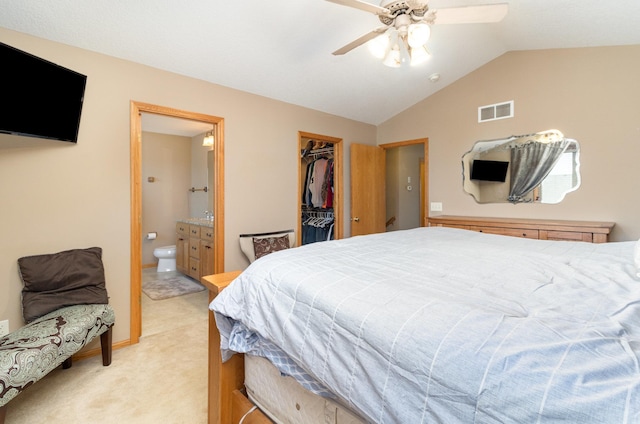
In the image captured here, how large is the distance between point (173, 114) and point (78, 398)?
7.20 ft

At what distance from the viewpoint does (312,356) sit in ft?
2.76

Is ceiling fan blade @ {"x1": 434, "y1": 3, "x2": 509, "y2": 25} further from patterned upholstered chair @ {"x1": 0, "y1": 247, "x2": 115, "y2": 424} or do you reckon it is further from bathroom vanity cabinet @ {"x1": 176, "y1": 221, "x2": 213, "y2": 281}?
bathroom vanity cabinet @ {"x1": 176, "y1": 221, "x2": 213, "y2": 281}

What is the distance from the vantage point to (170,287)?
3.91m

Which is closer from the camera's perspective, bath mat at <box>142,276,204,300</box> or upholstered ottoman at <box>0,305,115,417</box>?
upholstered ottoman at <box>0,305,115,417</box>

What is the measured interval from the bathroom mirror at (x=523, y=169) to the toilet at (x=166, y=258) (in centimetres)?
440

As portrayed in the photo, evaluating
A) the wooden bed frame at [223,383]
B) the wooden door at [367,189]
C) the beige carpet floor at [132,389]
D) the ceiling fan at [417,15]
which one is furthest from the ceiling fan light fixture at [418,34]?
the beige carpet floor at [132,389]

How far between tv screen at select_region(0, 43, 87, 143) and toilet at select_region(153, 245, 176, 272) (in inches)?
111

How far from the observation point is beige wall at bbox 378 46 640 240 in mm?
2703

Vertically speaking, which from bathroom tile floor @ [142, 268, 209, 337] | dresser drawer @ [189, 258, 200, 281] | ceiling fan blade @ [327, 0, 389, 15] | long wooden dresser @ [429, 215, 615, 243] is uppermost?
ceiling fan blade @ [327, 0, 389, 15]

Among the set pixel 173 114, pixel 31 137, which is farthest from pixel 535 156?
pixel 31 137

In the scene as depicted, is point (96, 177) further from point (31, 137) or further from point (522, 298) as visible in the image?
point (522, 298)

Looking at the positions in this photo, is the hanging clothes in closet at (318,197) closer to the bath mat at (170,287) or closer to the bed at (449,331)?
the bath mat at (170,287)

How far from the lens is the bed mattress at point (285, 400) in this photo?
35.7 inches

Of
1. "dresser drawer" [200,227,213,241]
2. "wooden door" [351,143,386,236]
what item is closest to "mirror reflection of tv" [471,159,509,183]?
"wooden door" [351,143,386,236]
